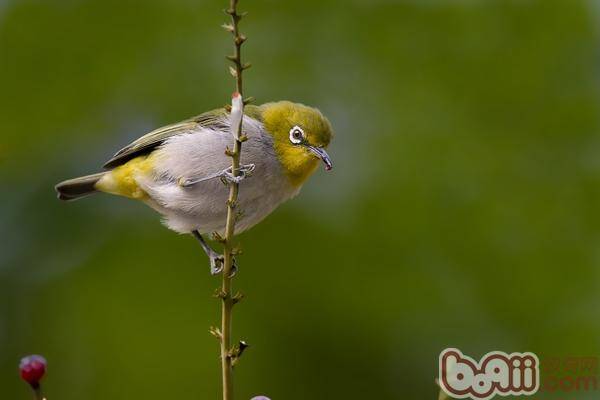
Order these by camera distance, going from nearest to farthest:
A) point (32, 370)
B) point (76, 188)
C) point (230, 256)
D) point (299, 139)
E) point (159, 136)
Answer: point (32, 370)
point (230, 256)
point (299, 139)
point (159, 136)
point (76, 188)

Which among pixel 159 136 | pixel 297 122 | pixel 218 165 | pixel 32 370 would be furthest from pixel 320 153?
pixel 32 370

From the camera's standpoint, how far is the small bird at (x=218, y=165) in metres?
4.33

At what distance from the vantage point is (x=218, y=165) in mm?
4254

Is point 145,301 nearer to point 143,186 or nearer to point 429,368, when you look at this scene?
point 143,186

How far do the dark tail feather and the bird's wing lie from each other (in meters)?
0.28

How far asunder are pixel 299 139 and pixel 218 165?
0.47m

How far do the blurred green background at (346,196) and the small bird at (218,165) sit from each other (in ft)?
3.94

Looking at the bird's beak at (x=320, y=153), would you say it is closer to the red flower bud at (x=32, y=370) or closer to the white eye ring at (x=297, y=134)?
the white eye ring at (x=297, y=134)

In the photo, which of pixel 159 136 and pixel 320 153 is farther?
pixel 159 136

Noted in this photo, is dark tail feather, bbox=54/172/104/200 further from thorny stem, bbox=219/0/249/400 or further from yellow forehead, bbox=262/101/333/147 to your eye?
thorny stem, bbox=219/0/249/400

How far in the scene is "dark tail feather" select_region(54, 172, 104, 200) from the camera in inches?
200

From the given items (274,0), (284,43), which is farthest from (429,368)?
(274,0)

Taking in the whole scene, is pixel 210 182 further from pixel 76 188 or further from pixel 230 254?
pixel 230 254

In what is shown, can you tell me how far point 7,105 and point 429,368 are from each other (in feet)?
12.9
